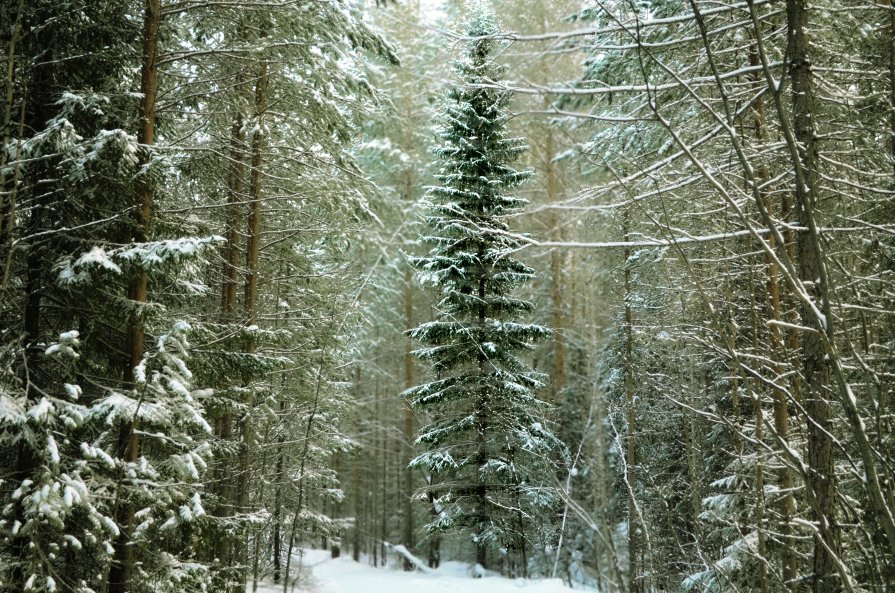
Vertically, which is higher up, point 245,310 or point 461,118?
point 461,118

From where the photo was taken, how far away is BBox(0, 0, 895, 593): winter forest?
214 cm

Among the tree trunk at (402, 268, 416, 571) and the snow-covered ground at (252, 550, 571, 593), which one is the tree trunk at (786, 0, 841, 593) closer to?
the snow-covered ground at (252, 550, 571, 593)

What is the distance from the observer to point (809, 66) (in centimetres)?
320

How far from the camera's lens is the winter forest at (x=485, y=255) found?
2143 millimetres

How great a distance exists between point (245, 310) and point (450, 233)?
227 inches

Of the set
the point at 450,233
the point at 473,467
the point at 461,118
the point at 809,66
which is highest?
the point at 461,118

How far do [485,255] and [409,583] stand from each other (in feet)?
38.3

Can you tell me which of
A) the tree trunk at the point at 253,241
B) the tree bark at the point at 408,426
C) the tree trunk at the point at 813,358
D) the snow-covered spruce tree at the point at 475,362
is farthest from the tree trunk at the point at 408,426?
the tree trunk at the point at 813,358

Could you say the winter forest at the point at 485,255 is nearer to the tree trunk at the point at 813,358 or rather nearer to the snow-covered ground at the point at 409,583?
the tree trunk at the point at 813,358

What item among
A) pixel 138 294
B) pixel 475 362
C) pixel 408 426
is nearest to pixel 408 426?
pixel 408 426

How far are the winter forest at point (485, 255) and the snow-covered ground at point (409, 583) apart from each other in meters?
0.36

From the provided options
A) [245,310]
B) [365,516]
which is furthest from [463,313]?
[365,516]

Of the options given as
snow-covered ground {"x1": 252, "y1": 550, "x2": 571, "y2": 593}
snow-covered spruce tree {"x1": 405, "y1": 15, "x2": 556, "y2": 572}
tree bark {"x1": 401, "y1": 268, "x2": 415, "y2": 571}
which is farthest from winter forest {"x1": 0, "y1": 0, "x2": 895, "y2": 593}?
tree bark {"x1": 401, "y1": 268, "x2": 415, "y2": 571}

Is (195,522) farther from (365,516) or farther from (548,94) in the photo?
(365,516)
